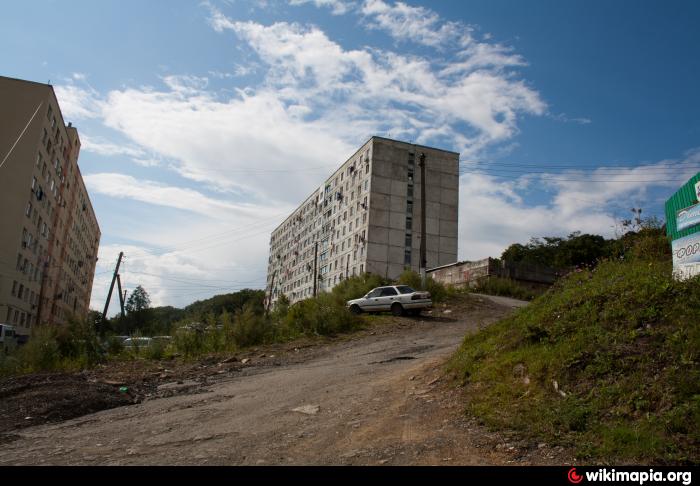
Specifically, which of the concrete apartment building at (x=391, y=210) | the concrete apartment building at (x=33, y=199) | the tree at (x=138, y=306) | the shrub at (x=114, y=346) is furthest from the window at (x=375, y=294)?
the tree at (x=138, y=306)

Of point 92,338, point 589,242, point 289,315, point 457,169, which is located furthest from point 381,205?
point 92,338

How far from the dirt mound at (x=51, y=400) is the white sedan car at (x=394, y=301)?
14034mm

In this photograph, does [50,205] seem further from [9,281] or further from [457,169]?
[457,169]

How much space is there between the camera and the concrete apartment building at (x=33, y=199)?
4247 cm

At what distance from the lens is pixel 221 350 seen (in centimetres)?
1752

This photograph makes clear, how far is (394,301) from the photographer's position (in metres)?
23.1

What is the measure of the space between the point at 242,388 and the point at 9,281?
1641 inches

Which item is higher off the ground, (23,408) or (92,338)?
(92,338)

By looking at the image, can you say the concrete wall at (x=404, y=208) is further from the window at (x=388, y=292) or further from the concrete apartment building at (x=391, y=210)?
the window at (x=388, y=292)

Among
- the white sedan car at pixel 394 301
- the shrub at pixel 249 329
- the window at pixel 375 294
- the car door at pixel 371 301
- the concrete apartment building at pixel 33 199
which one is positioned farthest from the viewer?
the concrete apartment building at pixel 33 199

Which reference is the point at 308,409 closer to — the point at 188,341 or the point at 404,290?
the point at 188,341

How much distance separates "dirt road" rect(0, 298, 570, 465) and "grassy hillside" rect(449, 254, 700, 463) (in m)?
0.48

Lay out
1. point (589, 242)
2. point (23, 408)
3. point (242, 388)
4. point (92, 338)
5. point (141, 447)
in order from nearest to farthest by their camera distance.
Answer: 1. point (141, 447)
2. point (23, 408)
3. point (242, 388)
4. point (92, 338)
5. point (589, 242)

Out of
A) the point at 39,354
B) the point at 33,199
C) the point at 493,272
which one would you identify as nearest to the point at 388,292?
the point at 493,272
